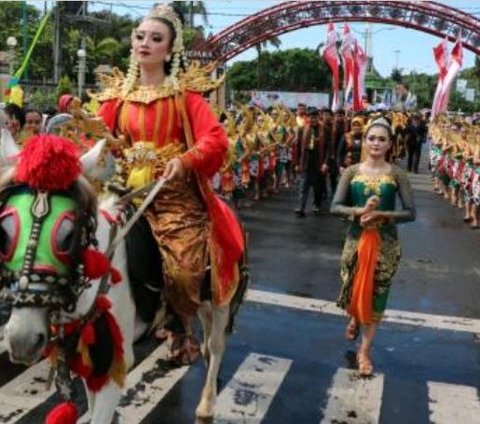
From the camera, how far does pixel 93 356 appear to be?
345 centimetres

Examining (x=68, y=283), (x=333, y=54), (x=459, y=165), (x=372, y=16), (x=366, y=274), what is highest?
(x=372, y=16)

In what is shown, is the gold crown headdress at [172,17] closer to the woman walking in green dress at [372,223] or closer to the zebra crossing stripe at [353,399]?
the woman walking in green dress at [372,223]

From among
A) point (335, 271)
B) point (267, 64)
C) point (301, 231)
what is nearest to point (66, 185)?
point (335, 271)

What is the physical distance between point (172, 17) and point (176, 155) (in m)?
0.78

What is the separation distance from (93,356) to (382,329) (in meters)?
4.16

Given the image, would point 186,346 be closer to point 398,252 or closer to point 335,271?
point 398,252

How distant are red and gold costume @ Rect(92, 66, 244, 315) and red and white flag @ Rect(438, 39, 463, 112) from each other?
66.2ft

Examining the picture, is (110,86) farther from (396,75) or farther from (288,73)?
(396,75)

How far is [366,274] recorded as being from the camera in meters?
5.86

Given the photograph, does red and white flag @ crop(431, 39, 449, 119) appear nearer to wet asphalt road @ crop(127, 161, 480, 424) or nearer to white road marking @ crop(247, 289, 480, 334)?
wet asphalt road @ crop(127, 161, 480, 424)

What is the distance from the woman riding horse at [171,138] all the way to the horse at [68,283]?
449mm

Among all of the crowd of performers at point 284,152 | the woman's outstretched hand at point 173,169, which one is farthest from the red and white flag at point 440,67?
the woman's outstretched hand at point 173,169

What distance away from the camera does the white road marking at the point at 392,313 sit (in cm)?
727

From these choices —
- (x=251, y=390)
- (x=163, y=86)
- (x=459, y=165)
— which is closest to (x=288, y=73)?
(x=459, y=165)
